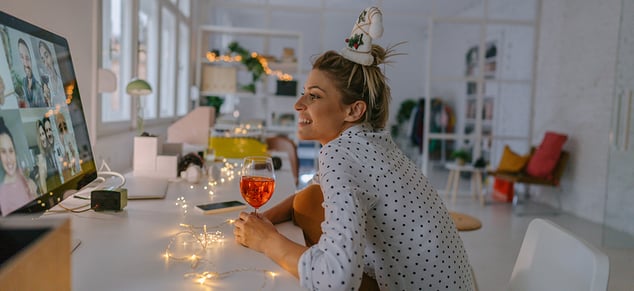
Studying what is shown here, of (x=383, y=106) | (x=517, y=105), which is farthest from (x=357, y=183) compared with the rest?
(x=517, y=105)

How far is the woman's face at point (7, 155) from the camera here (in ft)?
2.66

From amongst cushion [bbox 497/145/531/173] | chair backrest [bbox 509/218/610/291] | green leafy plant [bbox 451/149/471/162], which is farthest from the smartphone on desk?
green leafy plant [bbox 451/149/471/162]

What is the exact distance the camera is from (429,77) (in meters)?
6.69

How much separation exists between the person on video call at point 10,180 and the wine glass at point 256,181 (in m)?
0.52

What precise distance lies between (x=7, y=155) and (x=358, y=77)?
2.73 feet

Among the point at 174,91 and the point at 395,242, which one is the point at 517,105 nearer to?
the point at 174,91

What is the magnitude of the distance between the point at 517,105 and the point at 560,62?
1037 millimetres

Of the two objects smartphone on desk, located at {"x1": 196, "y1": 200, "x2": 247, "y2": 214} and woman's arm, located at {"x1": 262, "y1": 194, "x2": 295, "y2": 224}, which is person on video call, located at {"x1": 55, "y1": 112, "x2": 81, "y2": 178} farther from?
woman's arm, located at {"x1": 262, "y1": 194, "x2": 295, "y2": 224}

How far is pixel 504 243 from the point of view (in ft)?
14.3

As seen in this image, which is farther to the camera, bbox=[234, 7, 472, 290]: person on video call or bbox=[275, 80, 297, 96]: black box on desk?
bbox=[275, 80, 297, 96]: black box on desk

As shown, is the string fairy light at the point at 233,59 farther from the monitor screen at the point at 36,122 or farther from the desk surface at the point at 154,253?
the monitor screen at the point at 36,122

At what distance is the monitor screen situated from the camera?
0.85 metres

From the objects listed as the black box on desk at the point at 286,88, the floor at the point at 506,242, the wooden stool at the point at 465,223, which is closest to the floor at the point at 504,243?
the floor at the point at 506,242

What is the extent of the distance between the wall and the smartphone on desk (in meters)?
5.04
